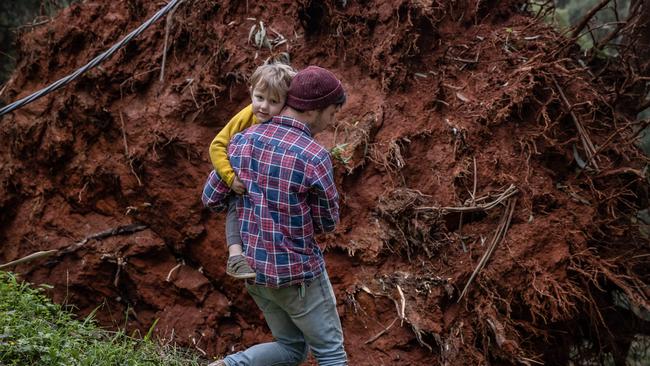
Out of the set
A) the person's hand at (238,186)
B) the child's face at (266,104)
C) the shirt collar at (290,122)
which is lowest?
the person's hand at (238,186)

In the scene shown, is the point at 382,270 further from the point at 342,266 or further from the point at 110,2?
the point at 110,2

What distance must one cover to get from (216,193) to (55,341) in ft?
4.79

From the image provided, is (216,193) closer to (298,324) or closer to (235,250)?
(235,250)

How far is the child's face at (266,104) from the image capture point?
10.6 feet

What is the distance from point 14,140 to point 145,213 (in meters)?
1.42

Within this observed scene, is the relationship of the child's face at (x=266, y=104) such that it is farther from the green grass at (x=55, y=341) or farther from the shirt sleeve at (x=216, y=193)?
the green grass at (x=55, y=341)

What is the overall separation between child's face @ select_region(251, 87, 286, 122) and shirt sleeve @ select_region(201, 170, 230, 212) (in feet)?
1.36

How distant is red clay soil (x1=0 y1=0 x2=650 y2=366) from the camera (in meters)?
4.52

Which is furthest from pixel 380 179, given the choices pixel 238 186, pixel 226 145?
pixel 238 186

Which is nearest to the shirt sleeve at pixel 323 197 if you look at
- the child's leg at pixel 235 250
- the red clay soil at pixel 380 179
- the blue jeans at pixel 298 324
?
the blue jeans at pixel 298 324

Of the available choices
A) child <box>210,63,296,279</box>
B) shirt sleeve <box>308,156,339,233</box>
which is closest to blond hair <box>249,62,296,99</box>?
child <box>210,63,296,279</box>

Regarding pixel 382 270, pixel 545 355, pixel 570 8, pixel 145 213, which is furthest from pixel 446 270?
pixel 570 8

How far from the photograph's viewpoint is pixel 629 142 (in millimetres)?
4957

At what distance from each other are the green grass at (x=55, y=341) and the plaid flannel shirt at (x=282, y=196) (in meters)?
1.44
